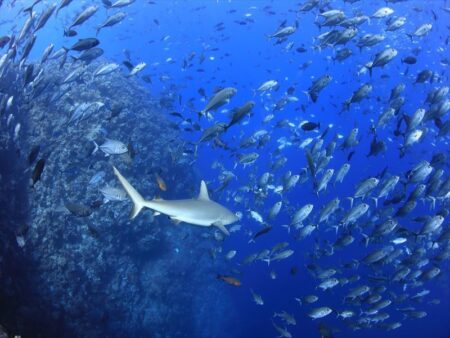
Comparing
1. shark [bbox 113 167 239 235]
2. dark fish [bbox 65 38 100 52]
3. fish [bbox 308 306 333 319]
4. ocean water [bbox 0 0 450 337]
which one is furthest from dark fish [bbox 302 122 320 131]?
dark fish [bbox 65 38 100 52]

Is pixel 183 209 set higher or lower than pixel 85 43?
lower

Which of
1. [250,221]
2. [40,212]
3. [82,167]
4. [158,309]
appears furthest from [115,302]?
[250,221]

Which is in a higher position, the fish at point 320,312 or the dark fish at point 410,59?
the dark fish at point 410,59

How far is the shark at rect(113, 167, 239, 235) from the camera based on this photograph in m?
5.36

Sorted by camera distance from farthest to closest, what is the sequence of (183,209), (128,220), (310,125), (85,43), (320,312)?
Answer: (128,220) < (320,312) < (310,125) < (85,43) < (183,209)

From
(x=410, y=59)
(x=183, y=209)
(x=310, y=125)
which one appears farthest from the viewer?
(x=410, y=59)

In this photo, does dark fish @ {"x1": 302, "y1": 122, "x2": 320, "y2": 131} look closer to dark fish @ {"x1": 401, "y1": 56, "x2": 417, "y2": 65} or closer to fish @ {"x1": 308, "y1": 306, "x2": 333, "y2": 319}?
dark fish @ {"x1": 401, "y1": 56, "x2": 417, "y2": 65}

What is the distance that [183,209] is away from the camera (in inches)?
217

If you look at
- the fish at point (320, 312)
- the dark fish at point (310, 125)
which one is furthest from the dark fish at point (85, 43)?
the fish at point (320, 312)

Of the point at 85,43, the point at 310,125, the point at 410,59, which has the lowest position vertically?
the point at 310,125

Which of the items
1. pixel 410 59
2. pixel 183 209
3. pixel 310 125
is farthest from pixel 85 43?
pixel 410 59

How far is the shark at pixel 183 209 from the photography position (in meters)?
5.36

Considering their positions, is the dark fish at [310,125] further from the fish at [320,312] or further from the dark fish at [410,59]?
the fish at [320,312]

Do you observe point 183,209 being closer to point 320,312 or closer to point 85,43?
point 85,43
